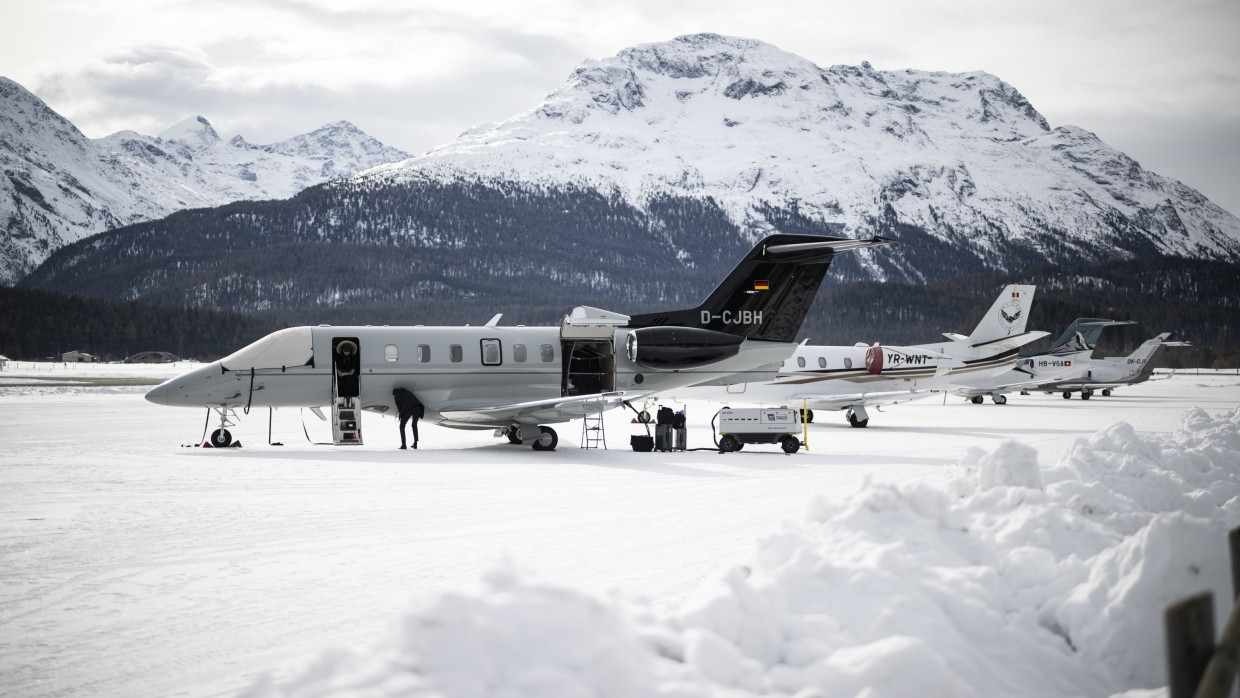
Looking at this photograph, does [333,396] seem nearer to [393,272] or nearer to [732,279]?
[732,279]

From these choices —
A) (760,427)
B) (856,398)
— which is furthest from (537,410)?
(856,398)

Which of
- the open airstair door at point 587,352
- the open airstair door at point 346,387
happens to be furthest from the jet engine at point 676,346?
the open airstair door at point 346,387

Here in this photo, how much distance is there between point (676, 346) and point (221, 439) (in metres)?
10.2

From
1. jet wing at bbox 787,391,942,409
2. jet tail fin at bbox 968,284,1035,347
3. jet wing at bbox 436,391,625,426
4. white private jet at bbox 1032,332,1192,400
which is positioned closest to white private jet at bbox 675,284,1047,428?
jet wing at bbox 787,391,942,409

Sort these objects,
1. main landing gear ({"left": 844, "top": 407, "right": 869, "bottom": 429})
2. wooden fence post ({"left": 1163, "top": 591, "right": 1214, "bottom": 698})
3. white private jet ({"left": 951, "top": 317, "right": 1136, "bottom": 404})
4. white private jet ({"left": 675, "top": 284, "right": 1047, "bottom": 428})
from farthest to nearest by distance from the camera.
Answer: white private jet ({"left": 951, "top": 317, "right": 1136, "bottom": 404}) < main landing gear ({"left": 844, "top": 407, "right": 869, "bottom": 429}) < white private jet ({"left": 675, "top": 284, "right": 1047, "bottom": 428}) < wooden fence post ({"left": 1163, "top": 591, "right": 1214, "bottom": 698})

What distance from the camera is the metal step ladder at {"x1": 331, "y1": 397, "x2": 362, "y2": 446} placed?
67.1 feet

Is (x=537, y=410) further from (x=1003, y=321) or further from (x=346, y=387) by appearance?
(x=1003, y=321)

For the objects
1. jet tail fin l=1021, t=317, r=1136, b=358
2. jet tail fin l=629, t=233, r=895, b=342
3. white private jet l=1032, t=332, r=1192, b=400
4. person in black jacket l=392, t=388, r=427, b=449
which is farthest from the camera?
white private jet l=1032, t=332, r=1192, b=400

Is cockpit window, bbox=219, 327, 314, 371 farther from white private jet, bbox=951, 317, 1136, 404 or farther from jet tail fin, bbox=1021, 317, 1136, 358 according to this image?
jet tail fin, bbox=1021, 317, 1136, 358

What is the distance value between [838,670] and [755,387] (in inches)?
1001

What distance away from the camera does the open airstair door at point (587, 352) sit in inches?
870

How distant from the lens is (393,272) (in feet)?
648

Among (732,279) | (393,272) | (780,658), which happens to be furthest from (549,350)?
(393,272)

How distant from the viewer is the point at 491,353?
71.3 feet
